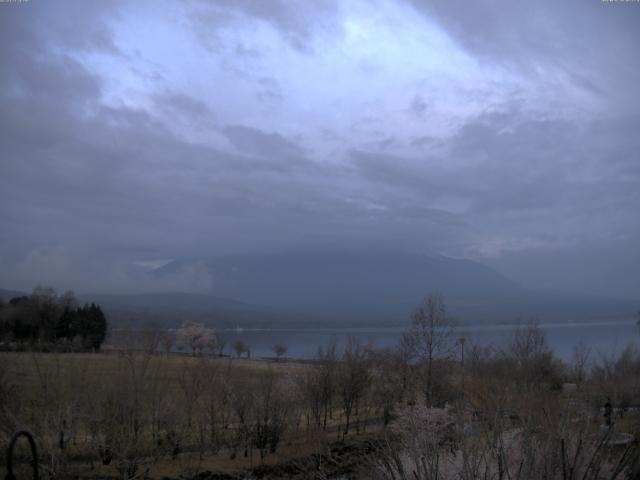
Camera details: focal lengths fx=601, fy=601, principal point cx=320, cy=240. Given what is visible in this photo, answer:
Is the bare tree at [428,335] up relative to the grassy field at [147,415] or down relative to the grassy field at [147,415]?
up

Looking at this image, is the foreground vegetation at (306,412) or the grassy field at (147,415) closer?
the foreground vegetation at (306,412)

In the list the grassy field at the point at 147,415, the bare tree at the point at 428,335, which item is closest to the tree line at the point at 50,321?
the bare tree at the point at 428,335

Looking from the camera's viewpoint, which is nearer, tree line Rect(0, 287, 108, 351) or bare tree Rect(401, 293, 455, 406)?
bare tree Rect(401, 293, 455, 406)

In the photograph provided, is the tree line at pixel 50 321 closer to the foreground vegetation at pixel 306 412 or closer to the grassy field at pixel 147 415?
the foreground vegetation at pixel 306 412

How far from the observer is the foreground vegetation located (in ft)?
54.1

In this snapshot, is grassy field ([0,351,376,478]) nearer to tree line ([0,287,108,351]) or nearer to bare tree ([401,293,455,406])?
bare tree ([401,293,455,406])

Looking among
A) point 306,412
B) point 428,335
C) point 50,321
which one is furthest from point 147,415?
point 50,321

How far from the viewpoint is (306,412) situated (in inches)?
1540

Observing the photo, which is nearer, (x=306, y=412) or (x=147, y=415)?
(x=147, y=415)

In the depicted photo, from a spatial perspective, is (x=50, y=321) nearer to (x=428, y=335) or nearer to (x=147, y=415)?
(x=428, y=335)

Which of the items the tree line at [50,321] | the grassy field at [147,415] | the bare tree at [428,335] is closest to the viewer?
the grassy field at [147,415]

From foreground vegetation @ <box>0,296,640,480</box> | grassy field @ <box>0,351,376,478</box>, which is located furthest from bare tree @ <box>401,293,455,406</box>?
grassy field @ <box>0,351,376,478</box>

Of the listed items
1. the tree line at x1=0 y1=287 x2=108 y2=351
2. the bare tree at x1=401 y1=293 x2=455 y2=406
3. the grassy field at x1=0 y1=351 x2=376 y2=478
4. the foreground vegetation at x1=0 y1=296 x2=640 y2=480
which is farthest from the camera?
the tree line at x1=0 y1=287 x2=108 y2=351

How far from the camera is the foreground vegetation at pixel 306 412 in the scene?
54.1ft
